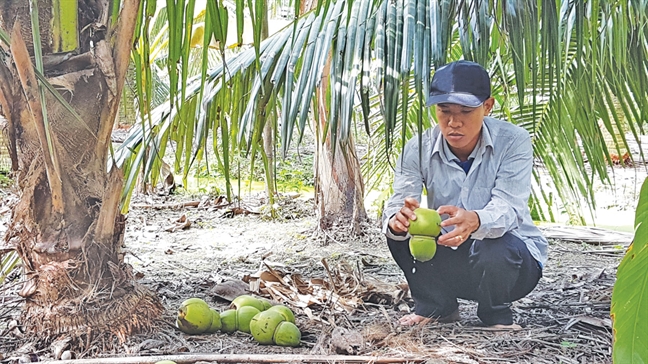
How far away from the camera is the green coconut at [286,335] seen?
1.79 m

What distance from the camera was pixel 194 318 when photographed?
186 centimetres

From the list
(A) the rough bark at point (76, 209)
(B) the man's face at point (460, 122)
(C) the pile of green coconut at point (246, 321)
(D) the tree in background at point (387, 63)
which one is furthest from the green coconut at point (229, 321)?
(B) the man's face at point (460, 122)

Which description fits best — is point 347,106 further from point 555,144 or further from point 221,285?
point 555,144

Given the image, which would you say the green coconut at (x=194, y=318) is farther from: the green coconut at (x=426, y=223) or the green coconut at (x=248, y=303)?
the green coconut at (x=426, y=223)

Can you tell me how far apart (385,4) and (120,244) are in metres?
1.03

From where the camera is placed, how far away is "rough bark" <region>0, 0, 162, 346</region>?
165cm

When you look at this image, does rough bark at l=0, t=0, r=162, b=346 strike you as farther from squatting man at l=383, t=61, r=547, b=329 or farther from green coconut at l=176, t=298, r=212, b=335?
squatting man at l=383, t=61, r=547, b=329

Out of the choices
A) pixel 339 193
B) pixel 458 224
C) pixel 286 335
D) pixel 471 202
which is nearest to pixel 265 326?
pixel 286 335

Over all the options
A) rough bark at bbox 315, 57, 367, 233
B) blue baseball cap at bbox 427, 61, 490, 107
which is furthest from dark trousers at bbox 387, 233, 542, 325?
rough bark at bbox 315, 57, 367, 233

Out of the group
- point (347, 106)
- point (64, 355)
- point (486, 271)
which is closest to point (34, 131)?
point (64, 355)

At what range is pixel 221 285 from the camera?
2338 mm

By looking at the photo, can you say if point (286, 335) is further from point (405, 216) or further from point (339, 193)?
point (339, 193)

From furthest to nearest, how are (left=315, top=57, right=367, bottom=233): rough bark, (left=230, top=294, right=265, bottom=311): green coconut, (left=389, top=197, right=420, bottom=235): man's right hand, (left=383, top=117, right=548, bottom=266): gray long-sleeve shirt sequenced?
1. (left=315, top=57, right=367, bottom=233): rough bark
2. (left=230, top=294, right=265, bottom=311): green coconut
3. (left=383, top=117, right=548, bottom=266): gray long-sleeve shirt
4. (left=389, top=197, right=420, bottom=235): man's right hand

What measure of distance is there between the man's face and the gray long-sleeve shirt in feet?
0.20
